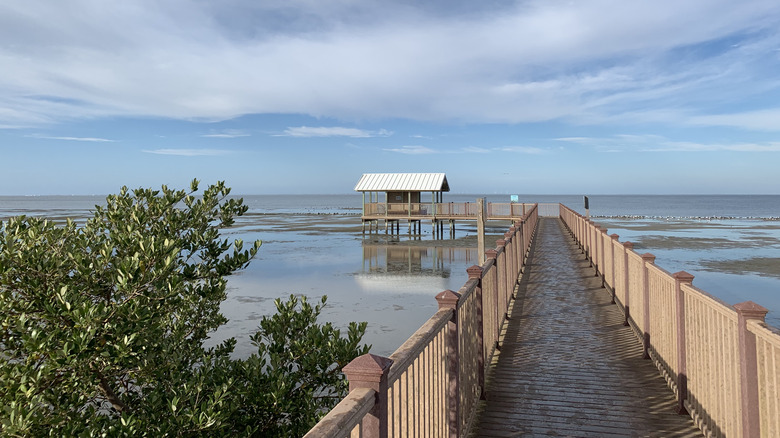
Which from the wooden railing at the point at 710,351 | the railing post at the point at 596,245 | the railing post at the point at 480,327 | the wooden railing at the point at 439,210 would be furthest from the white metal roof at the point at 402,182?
the railing post at the point at 480,327

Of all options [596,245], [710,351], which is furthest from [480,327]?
[596,245]

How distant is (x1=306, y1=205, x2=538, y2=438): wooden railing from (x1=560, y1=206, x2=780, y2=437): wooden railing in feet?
6.41

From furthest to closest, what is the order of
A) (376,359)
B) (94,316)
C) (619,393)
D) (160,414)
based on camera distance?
1. (619,393)
2. (160,414)
3. (94,316)
4. (376,359)

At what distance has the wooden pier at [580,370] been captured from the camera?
9.71 ft

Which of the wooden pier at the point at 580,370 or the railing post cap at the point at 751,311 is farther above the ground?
the railing post cap at the point at 751,311

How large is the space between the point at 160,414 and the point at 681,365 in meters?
5.11

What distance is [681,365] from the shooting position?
16.3 feet

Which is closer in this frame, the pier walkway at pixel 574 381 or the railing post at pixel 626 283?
the pier walkway at pixel 574 381

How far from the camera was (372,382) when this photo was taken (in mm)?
2236

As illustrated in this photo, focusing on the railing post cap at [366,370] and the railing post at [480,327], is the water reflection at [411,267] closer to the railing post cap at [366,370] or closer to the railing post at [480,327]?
the railing post at [480,327]

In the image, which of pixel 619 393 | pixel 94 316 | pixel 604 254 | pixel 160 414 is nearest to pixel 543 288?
pixel 604 254

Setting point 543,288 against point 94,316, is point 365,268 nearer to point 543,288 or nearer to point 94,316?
point 543,288

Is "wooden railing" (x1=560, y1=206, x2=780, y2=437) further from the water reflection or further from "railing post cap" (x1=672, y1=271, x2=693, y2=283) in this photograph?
the water reflection

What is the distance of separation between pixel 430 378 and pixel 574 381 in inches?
128
